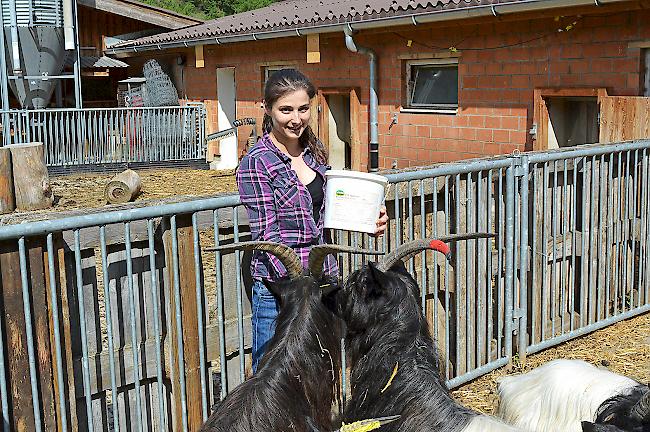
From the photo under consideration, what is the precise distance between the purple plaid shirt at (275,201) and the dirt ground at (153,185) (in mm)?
9926

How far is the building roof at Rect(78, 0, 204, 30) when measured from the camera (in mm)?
21984

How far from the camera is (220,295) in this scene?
419 centimetres

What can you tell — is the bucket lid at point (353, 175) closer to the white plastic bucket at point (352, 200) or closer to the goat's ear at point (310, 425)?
the white plastic bucket at point (352, 200)

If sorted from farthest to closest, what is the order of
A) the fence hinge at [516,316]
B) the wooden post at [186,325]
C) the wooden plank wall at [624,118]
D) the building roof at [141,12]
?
the building roof at [141,12] < the wooden plank wall at [624,118] < the fence hinge at [516,316] < the wooden post at [186,325]

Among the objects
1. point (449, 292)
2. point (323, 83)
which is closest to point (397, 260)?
point (449, 292)

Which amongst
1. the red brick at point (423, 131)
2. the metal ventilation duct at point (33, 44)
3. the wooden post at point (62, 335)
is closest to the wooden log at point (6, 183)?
the red brick at point (423, 131)

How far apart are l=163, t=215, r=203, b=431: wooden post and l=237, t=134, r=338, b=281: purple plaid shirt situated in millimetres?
546

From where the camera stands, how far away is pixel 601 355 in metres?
6.01

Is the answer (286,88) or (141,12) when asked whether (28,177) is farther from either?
(141,12)

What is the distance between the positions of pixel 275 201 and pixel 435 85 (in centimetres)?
897

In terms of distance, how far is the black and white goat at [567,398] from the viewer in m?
3.48

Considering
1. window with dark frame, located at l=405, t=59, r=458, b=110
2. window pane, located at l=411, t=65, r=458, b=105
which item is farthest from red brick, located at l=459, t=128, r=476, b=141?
window pane, located at l=411, t=65, r=458, b=105

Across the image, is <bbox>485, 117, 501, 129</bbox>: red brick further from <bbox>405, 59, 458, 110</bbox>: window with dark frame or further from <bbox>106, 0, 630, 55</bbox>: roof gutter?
<bbox>106, 0, 630, 55</bbox>: roof gutter

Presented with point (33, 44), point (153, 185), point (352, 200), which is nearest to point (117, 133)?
point (153, 185)
